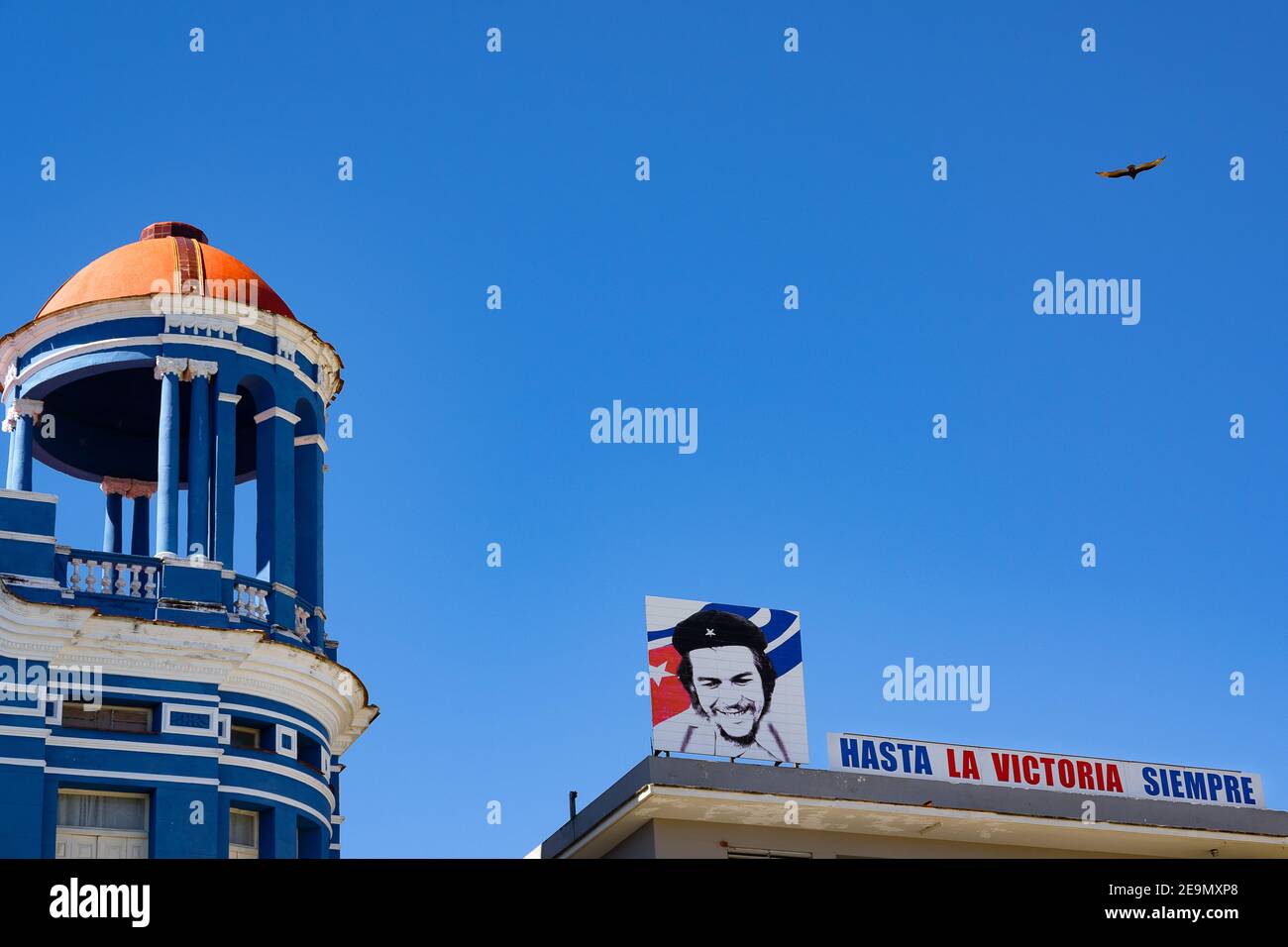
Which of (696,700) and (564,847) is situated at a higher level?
(696,700)

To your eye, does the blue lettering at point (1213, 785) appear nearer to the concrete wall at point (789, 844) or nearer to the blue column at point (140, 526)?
the concrete wall at point (789, 844)

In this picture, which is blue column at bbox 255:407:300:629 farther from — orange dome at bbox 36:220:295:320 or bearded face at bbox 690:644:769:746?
bearded face at bbox 690:644:769:746

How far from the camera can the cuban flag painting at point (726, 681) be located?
41062mm

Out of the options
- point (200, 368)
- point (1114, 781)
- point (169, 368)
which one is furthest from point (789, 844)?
point (169, 368)

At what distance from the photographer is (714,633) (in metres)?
42.8

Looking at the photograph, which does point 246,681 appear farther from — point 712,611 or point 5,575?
point 712,611

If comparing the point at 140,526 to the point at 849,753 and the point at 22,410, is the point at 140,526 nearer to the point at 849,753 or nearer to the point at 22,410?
the point at 22,410

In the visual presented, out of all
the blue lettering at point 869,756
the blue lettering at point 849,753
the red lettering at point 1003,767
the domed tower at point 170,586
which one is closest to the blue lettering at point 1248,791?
the red lettering at point 1003,767

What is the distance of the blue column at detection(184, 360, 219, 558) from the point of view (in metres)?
41.9

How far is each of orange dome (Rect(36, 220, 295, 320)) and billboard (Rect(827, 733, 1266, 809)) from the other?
1578cm

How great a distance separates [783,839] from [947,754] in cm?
427

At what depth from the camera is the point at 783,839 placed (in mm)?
40219
